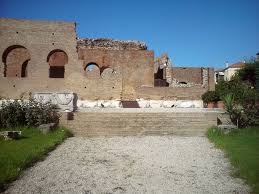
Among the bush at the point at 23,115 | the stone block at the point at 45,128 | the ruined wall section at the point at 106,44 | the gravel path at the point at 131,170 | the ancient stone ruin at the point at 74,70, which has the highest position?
the ruined wall section at the point at 106,44

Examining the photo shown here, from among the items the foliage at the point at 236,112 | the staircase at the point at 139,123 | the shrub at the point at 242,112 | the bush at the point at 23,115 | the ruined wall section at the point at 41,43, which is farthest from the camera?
the ruined wall section at the point at 41,43

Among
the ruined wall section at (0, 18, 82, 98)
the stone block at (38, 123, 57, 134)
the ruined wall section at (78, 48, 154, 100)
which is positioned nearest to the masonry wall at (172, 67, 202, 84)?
the ruined wall section at (78, 48, 154, 100)

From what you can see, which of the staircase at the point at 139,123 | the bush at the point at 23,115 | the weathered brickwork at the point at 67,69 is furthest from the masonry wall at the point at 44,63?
the bush at the point at 23,115

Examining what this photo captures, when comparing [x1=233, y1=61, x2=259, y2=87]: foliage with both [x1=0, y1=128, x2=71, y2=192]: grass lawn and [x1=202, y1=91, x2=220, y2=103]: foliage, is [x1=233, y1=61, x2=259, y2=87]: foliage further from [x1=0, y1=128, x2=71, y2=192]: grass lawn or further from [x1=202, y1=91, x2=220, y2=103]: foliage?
[x1=0, y1=128, x2=71, y2=192]: grass lawn

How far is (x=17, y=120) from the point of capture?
38.3ft

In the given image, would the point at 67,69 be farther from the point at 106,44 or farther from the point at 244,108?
the point at 244,108

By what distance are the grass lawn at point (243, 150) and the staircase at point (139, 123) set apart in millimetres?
955

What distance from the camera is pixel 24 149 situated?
7.91 m

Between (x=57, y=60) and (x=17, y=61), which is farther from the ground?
(x=57, y=60)

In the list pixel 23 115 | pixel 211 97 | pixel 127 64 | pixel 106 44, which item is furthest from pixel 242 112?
pixel 106 44

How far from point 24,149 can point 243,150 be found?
5.32 meters

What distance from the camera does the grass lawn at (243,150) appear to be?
5.86 m

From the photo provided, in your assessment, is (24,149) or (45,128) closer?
(24,149)

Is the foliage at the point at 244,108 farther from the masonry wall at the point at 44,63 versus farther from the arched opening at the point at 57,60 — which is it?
the arched opening at the point at 57,60
